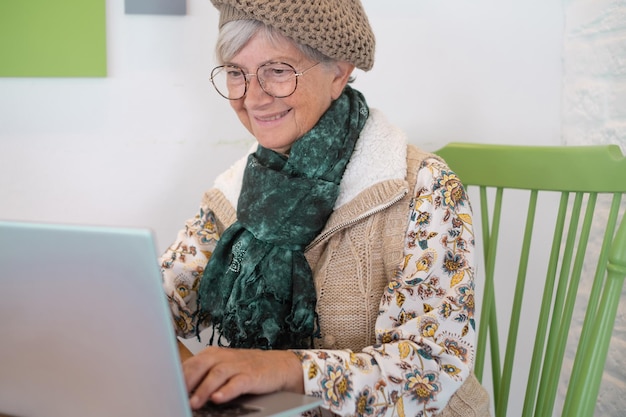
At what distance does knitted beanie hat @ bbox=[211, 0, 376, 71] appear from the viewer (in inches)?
52.9

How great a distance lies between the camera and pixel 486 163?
1662 mm

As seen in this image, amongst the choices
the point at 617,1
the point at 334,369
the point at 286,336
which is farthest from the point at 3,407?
the point at 617,1

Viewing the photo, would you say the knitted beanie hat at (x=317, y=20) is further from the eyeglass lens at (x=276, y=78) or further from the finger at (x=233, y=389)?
the finger at (x=233, y=389)

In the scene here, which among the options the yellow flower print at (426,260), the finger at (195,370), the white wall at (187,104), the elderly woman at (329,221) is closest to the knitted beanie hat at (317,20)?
the elderly woman at (329,221)

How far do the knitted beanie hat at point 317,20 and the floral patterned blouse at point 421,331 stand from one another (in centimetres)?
25

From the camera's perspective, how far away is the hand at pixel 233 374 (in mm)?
984

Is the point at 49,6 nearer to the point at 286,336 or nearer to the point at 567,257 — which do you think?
the point at 286,336

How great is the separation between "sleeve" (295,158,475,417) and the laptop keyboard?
149 mm

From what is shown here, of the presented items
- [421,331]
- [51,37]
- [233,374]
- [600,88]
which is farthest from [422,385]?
[51,37]

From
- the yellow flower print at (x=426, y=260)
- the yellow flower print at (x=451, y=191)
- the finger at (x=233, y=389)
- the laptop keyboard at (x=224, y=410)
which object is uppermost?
the yellow flower print at (x=451, y=191)

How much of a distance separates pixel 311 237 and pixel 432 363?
34 cm

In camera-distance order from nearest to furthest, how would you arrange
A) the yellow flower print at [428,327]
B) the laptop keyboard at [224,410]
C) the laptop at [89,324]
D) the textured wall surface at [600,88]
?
the laptop at [89,324], the laptop keyboard at [224,410], the yellow flower print at [428,327], the textured wall surface at [600,88]

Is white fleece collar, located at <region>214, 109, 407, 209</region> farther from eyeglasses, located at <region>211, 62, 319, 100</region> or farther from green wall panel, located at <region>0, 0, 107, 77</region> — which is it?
green wall panel, located at <region>0, 0, 107, 77</region>

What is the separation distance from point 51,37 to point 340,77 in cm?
72
